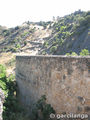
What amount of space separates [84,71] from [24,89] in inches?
226

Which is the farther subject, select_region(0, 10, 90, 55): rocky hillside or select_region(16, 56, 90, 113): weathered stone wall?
select_region(0, 10, 90, 55): rocky hillside

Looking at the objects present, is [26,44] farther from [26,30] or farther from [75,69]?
[75,69]

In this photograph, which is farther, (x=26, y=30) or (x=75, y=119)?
(x=26, y=30)

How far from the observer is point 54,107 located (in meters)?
6.69

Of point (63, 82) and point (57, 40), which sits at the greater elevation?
point (57, 40)

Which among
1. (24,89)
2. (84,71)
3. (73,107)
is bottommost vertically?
(24,89)

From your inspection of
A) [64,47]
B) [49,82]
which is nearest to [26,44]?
[64,47]

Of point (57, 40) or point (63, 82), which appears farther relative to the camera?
point (57, 40)

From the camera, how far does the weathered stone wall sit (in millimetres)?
5551

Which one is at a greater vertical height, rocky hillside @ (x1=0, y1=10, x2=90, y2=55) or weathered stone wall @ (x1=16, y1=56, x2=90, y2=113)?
rocky hillside @ (x1=0, y1=10, x2=90, y2=55)

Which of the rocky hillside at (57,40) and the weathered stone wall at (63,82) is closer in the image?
the weathered stone wall at (63,82)

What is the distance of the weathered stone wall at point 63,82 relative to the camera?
18.2ft

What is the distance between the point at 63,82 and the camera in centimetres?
628

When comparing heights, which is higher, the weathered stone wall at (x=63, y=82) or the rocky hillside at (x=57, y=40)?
the rocky hillside at (x=57, y=40)
